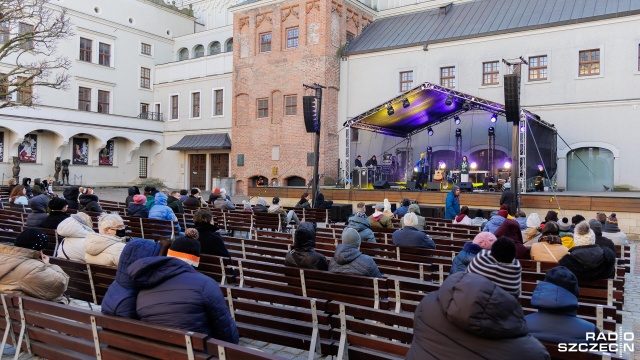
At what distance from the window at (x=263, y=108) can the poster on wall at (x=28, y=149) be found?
46.4 feet

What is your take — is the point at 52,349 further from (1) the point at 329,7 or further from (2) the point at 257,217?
(1) the point at 329,7

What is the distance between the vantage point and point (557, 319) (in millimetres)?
2854

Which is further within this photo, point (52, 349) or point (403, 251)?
point (403, 251)

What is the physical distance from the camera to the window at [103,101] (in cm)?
3438

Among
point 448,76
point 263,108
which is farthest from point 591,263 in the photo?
point 263,108

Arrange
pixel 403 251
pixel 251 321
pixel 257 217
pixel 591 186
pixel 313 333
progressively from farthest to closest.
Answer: pixel 591 186 < pixel 257 217 < pixel 403 251 < pixel 251 321 < pixel 313 333

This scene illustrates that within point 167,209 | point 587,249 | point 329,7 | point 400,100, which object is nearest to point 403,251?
point 587,249

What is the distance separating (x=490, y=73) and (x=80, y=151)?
85.1 feet

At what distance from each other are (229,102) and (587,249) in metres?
30.0

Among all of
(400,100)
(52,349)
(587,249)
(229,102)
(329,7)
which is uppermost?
(329,7)

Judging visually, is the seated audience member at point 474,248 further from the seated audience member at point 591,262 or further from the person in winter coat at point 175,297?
the person in winter coat at point 175,297

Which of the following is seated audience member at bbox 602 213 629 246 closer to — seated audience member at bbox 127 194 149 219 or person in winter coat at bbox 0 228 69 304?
person in winter coat at bbox 0 228 69 304

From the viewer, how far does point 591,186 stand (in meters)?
21.7

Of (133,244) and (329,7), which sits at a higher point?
(329,7)
